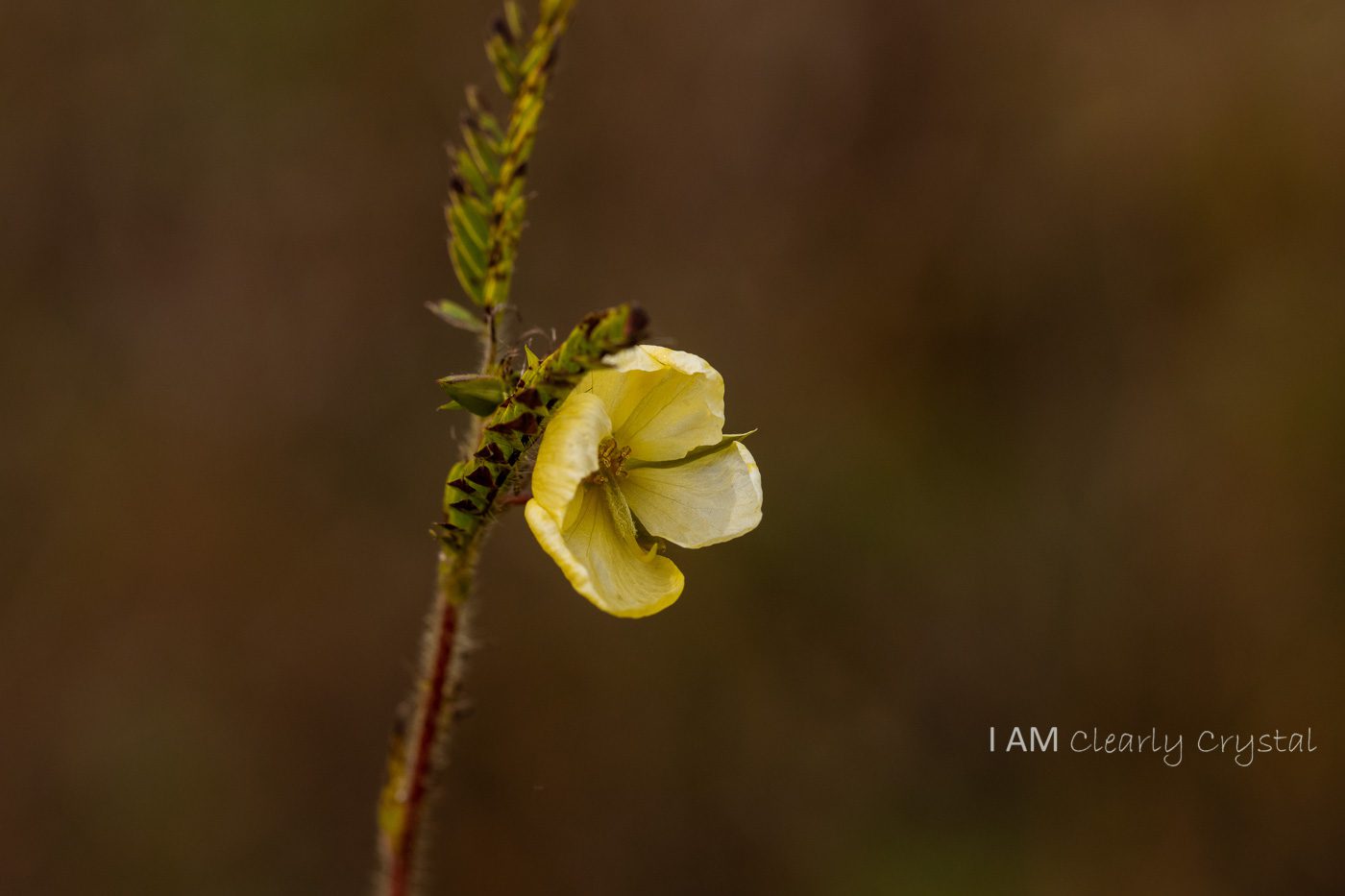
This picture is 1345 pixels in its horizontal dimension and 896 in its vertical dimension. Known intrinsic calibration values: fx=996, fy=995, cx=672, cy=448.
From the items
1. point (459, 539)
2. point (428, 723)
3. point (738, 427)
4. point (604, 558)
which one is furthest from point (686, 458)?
Answer: point (738, 427)

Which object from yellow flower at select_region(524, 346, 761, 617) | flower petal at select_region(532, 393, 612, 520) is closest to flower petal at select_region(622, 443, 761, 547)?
yellow flower at select_region(524, 346, 761, 617)

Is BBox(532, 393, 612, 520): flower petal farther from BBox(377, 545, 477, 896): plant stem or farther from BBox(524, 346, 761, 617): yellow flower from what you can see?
BBox(377, 545, 477, 896): plant stem

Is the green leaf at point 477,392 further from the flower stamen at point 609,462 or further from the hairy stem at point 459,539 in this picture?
the flower stamen at point 609,462

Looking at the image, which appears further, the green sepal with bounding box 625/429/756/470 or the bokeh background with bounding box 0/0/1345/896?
the bokeh background with bounding box 0/0/1345/896

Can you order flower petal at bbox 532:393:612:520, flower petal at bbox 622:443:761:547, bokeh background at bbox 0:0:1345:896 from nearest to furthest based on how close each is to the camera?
flower petal at bbox 532:393:612:520 → flower petal at bbox 622:443:761:547 → bokeh background at bbox 0:0:1345:896

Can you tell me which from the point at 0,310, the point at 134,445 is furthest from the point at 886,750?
the point at 0,310

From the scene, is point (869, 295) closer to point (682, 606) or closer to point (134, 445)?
point (682, 606)
